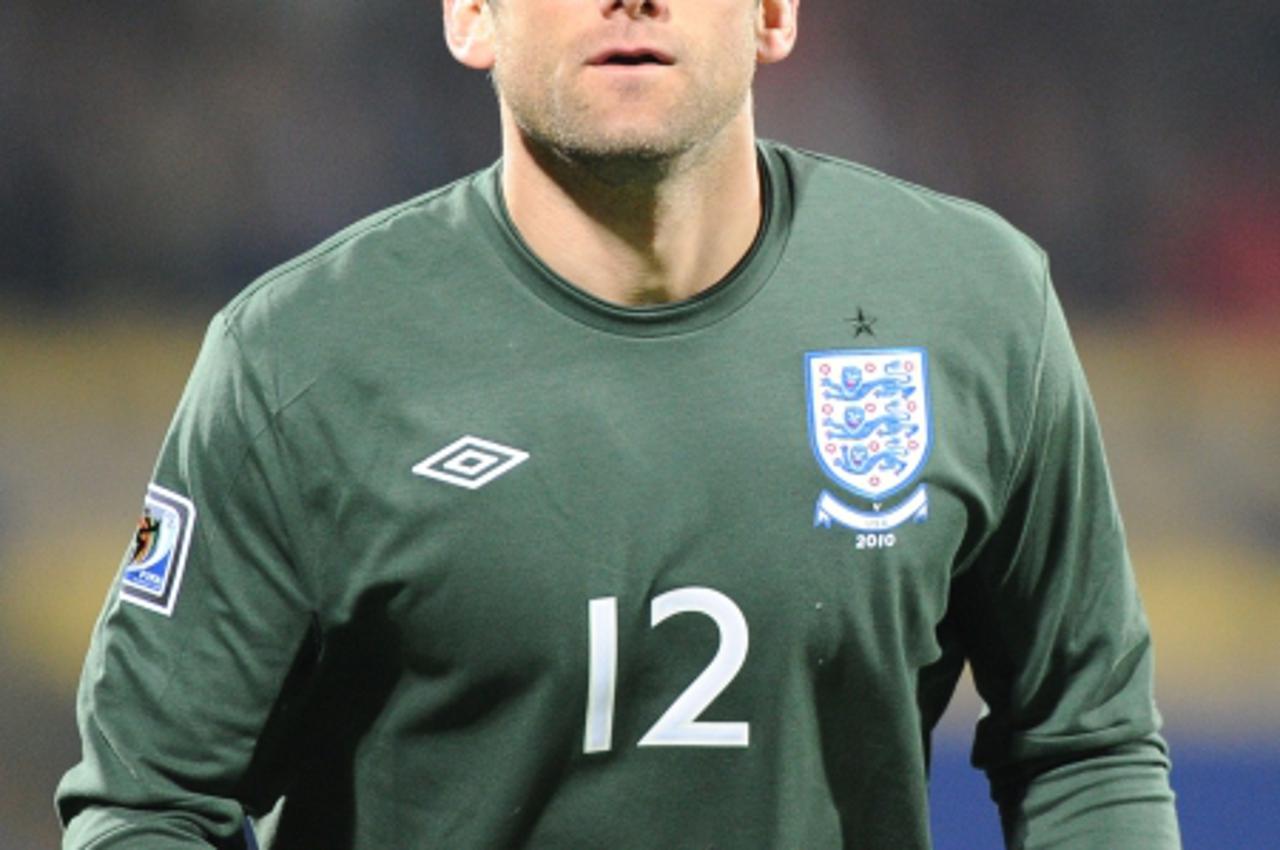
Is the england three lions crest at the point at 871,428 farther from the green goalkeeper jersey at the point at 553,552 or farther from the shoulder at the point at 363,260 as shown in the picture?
the shoulder at the point at 363,260

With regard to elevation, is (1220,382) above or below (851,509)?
below

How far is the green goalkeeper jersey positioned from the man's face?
0.14m

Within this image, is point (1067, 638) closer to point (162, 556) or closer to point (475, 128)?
point (162, 556)

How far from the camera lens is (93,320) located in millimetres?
5305

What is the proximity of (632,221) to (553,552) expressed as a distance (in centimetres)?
30

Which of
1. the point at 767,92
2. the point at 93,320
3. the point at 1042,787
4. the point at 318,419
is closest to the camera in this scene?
the point at 318,419

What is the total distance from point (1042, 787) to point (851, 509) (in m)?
0.35

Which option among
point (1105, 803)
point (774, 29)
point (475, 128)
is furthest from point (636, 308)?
point (475, 128)

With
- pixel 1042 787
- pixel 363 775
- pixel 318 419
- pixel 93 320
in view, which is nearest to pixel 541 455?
pixel 318 419

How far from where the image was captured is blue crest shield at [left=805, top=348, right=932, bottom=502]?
6.88 feet

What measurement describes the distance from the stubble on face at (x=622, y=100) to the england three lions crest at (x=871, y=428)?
0.75ft

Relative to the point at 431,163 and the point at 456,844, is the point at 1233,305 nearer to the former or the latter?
the point at 431,163

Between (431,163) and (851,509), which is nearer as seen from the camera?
(851,509)

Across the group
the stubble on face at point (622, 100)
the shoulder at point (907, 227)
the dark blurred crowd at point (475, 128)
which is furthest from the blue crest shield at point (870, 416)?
the dark blurred crowd at point (475, 128)
